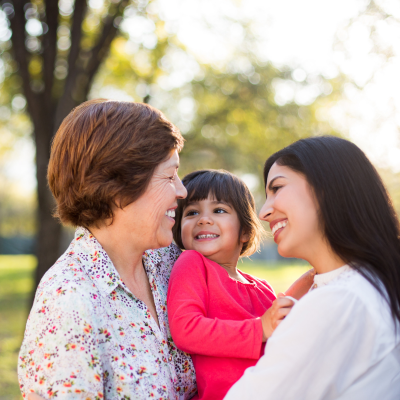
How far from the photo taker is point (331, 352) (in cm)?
171

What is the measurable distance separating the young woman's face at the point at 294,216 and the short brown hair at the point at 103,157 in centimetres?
68

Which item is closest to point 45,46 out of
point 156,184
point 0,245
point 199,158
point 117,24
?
point 117,24

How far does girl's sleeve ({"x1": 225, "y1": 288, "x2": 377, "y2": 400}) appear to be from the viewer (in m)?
1.70

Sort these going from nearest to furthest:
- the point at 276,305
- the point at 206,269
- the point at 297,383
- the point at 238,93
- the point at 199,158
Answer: the point at 297,383 → the point at 276,305 → the point at 206,269 → the point at 238,93 → the point at 199,158

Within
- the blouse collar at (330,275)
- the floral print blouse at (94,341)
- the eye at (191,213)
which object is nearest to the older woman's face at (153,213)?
the floral print blouse at (94,341)

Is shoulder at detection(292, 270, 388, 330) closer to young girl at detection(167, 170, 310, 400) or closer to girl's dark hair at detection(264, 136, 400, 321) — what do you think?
girl's dark hair at detection(264, 136, 400, 321)

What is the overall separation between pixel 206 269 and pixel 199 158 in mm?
10571

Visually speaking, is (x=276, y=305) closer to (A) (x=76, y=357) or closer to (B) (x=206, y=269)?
(B) (x=206, y=269)

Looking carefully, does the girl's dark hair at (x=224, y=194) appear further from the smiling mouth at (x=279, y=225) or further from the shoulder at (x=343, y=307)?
the shoulder at (x=343, y=307)

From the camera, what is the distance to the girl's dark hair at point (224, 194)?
2.95m

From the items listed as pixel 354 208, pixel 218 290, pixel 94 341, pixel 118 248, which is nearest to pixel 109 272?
pixel 118 248

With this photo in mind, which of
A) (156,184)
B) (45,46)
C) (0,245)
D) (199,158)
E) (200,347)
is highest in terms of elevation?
(45,46)

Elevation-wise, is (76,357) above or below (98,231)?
below

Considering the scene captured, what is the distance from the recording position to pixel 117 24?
671cm
